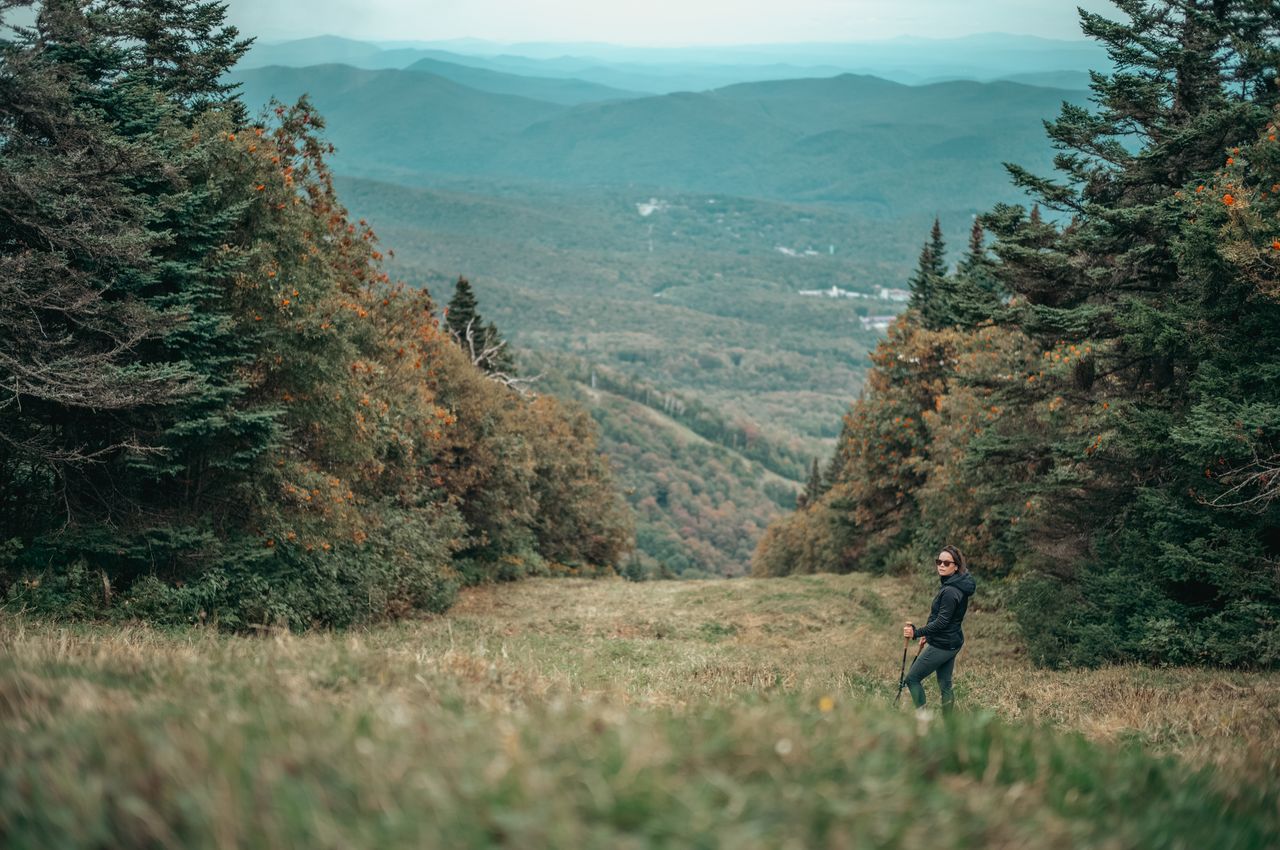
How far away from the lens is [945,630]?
10.5 metres

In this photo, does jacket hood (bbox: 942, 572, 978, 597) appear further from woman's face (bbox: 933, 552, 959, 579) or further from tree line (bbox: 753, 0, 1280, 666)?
tree line (bbox: 753, 0, 1280, 666)

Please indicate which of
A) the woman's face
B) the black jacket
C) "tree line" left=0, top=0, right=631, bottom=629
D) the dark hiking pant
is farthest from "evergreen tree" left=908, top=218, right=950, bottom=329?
the dark hiking pant

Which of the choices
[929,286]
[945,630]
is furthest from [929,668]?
[929,286]

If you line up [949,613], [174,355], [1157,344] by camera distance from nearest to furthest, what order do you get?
[949,613], [1157,344], [174,355]

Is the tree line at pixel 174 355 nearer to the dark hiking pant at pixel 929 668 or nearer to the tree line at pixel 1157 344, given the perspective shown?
the dark hiking pant at pixel 929 668

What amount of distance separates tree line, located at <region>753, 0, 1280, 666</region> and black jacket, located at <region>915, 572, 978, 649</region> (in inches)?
190

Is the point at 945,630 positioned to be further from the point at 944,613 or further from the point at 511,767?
the point at 511,767

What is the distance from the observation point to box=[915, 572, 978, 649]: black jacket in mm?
10344

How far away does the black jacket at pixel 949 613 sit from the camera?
10.3m

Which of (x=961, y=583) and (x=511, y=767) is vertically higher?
(x=511, y=767)

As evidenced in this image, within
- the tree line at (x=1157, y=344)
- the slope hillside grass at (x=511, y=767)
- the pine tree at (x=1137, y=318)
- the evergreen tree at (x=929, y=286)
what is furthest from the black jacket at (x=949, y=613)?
the evergreen tree at (x=929, y=286)

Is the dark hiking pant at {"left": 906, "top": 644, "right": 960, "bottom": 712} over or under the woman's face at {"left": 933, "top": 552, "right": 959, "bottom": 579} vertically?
under

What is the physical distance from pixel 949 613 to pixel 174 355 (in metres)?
13.0

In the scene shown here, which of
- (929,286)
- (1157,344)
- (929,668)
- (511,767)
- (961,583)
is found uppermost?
(1157,344)
